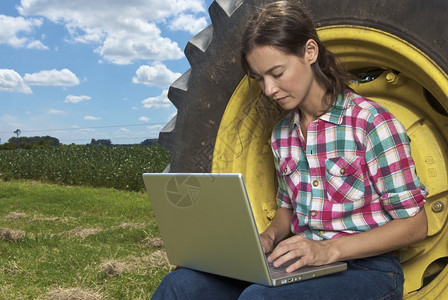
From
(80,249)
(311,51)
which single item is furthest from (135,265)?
(311,51)

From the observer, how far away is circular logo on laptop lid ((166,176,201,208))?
5.77 feet

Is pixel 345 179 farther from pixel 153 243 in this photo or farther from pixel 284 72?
pixel 153 243

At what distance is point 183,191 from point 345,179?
0.56 meters

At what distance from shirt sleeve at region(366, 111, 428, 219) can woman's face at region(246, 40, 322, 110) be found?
0.91ft

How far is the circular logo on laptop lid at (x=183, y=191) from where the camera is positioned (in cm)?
176

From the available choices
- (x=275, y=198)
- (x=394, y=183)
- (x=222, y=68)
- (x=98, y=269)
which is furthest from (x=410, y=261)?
(x=98, y=269)

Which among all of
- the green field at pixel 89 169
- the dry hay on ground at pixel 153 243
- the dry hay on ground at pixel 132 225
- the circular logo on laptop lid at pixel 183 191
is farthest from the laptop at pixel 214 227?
the green field at pixel 89 169

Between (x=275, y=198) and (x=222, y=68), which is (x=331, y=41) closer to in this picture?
(x=222, y=68)

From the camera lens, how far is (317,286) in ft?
5.61

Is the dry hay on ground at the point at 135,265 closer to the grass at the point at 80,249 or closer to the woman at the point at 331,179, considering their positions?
the grass at the point at 80,249

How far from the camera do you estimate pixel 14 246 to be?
480 centimetres

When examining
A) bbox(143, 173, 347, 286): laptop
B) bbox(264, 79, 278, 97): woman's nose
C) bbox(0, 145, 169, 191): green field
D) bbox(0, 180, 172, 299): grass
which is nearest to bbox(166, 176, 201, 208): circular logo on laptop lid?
bbox(143, 173, 347, 286): laptop

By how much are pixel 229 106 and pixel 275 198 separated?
45cm

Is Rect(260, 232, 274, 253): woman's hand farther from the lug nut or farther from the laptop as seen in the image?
the lug nut
